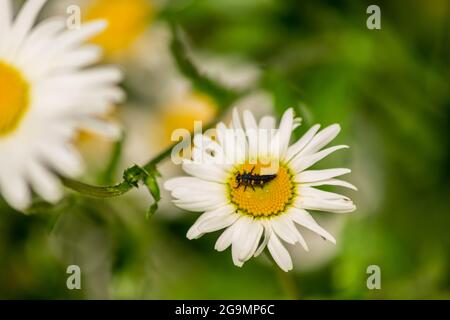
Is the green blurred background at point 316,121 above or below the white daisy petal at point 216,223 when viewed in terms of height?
above

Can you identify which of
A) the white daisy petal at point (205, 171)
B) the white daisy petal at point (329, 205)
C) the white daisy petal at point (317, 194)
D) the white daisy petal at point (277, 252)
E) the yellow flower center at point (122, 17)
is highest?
the yellow flower center at point (122, 17)

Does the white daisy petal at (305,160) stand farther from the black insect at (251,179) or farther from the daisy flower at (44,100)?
the daisy flower at (44,100)

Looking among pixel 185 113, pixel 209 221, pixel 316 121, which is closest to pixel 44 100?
pixel 209 221

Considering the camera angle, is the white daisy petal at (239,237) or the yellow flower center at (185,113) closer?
the white daisy petal at (239,237)

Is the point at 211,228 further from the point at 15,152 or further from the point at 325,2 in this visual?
the point at 325,2

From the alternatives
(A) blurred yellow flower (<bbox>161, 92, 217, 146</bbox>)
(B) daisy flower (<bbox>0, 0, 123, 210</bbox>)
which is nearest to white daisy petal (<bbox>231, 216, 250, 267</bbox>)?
(B) daisy flower (<bbox>0, 0, 123, 210</bbox>)

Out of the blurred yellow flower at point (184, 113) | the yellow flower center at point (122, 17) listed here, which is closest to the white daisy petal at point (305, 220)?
the blurred yellow flower at point (184, 113)

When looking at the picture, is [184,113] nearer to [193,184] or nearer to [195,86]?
[195,86]

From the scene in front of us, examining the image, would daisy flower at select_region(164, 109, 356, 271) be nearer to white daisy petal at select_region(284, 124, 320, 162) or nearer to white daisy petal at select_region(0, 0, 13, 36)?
white daisy petal at select_region(284, 124, 320, 162)
